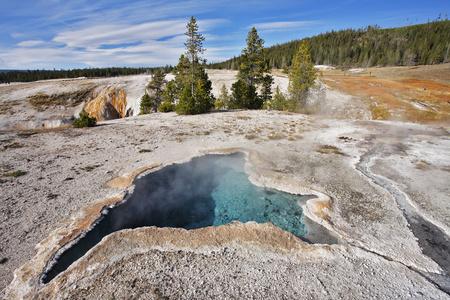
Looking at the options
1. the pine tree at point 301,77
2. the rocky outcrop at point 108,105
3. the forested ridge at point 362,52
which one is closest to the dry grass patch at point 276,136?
the pine tree at point 301,77

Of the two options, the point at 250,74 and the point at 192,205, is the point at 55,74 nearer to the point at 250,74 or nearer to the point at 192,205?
the point at 250,74

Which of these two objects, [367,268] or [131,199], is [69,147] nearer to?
[131,199]

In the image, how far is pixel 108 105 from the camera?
142 ft

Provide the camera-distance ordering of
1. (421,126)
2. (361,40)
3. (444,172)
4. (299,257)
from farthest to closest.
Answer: (361,40)
(421,126)
(444,172)
(299,257)

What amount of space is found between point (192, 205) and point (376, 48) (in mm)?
147751

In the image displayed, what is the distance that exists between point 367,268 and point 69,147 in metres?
18.2

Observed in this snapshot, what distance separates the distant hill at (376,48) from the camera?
283 ft

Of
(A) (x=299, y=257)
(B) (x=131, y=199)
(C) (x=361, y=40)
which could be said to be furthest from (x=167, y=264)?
(C) (x=361, y=40)

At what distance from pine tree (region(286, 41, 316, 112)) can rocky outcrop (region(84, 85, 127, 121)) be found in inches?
1314

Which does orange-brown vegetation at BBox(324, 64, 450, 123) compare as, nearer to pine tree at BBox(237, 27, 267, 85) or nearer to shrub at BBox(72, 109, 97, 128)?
pine tree at BBox(237, 27, 267, 85)

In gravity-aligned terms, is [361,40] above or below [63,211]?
above

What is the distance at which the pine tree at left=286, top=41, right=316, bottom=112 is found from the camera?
28000 millimetres

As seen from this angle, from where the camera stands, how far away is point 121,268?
571cm

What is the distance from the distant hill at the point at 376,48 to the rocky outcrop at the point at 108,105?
36774 millimetres
